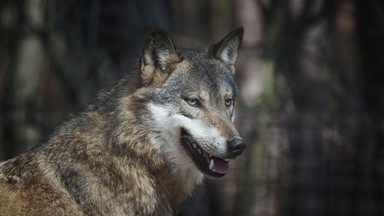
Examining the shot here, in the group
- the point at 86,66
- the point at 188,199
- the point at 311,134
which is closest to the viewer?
the point at 188,199

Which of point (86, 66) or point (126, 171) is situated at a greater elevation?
point (86, 66)

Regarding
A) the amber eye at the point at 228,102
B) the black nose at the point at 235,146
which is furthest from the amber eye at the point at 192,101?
the black nose at the point at 235,146

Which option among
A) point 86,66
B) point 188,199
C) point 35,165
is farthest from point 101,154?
point 86,66

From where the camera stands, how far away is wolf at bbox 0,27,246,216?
435cm

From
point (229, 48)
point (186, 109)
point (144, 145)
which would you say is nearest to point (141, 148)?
point (144, 145)

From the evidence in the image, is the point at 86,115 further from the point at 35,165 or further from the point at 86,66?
the point at 86,66

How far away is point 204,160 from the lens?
15.1ft

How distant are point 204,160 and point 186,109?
0.48 metres

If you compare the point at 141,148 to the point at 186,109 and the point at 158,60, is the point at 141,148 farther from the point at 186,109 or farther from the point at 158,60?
the point at 158,60

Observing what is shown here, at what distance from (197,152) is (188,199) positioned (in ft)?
2.21

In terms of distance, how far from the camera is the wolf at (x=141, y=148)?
4348mm

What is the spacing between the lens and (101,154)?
179 inches

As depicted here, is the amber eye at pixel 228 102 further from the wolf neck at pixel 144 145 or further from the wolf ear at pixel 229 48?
the wolf neck at pixel 144 145

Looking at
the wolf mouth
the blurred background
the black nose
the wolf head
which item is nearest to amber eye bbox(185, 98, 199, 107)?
the wolf head
